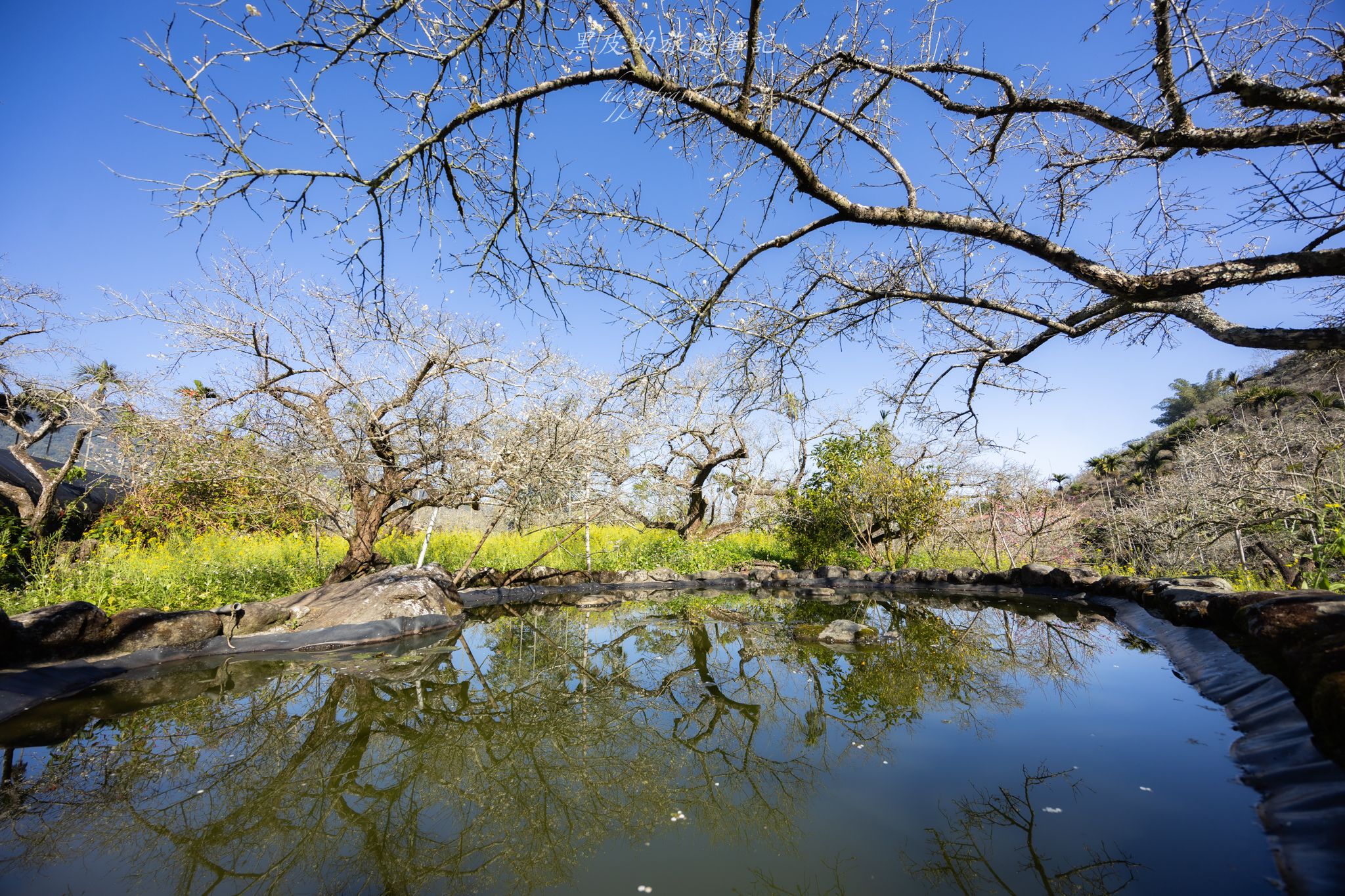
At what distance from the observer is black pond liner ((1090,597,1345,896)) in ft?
5.66

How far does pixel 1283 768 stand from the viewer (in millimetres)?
2371

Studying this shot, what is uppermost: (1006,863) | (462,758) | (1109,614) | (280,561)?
(280,561)

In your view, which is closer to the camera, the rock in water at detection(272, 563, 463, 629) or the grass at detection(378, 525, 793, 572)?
the rock in water at detection(272, 563, 463, 629)

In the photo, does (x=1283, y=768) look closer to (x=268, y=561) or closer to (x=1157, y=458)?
(x=268, y=561)

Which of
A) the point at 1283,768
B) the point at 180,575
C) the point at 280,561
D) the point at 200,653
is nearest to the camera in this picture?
the point at 1283,768

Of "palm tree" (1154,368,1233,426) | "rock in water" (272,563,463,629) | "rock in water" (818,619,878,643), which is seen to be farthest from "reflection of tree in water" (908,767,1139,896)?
"palm tree" (1154,368,1233,426)

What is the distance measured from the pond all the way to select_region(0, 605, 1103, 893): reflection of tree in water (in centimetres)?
2

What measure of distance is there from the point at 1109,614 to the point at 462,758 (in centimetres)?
765

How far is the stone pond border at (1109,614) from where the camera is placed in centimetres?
217

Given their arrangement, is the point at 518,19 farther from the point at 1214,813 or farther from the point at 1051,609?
the point at 1051,609

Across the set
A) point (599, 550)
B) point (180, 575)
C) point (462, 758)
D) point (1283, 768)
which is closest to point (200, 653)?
point (180, 575)

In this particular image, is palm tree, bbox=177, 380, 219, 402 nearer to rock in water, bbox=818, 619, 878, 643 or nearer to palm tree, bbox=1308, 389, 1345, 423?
rock in water, bbox=818, 619, 878, 643

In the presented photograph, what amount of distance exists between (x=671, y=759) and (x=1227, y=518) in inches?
289

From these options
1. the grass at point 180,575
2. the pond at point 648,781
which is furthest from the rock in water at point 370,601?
the pond at point 648,781
